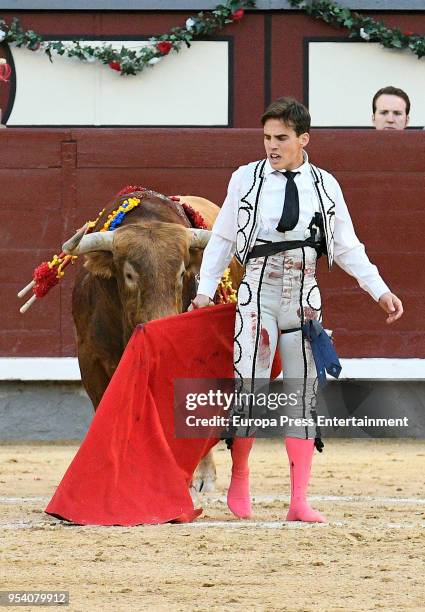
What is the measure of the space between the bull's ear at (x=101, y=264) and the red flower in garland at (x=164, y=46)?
3.87 meters

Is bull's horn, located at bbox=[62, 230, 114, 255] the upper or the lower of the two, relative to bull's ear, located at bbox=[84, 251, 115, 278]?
upper

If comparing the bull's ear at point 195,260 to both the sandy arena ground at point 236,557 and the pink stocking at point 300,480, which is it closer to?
the sandy arena ground at point 236,557

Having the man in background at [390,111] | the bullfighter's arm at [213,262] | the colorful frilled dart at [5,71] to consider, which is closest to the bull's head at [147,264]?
the bullfighter's arm at [213,262]

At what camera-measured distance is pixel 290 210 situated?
16.0 feet

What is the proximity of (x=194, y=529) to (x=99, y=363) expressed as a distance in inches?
53.6

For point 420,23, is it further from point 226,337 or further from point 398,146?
point 226,337

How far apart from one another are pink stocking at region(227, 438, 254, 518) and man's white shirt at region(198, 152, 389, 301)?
0.48m

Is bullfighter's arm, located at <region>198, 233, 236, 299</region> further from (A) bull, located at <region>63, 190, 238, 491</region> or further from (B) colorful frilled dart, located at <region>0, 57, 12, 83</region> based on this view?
(B) colorful frilled dart, located at <region>0, 57, 12, 83</region>

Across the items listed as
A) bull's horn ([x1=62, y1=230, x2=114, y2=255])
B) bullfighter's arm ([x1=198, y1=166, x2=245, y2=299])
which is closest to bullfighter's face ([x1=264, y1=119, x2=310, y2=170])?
bullfighter's arm ([x1=198, y1=166, x2=245, y2=299])

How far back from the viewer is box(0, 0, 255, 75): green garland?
30.9ft

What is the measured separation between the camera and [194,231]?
229 inches

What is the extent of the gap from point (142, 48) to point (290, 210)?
4768 millimetres

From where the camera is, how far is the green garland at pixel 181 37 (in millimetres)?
9406

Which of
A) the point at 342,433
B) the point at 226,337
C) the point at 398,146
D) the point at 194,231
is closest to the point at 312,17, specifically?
the point at 398,146
